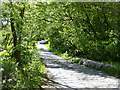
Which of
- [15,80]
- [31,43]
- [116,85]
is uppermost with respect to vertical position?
[31,43]

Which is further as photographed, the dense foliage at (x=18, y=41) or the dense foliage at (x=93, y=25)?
the dense foliage at (x=93, y=25)

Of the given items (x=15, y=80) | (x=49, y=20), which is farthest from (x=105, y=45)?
(x=15, y=80)

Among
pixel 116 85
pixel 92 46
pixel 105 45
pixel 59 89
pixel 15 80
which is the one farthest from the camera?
pixel 92 46

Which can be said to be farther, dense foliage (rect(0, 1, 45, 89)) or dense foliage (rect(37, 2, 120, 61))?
dense foliage (rect(37, 2, 120, 61))

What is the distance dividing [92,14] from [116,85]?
17.3 ft

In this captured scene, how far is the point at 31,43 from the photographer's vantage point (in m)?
4.94

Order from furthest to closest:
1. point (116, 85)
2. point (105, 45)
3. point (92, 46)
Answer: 1. point (92, 46)
2. point (105, 45)
3. point (116, 85)

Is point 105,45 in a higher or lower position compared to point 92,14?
lower

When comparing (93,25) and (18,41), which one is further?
(93,25)

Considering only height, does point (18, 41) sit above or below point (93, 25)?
below

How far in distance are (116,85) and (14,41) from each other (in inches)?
148

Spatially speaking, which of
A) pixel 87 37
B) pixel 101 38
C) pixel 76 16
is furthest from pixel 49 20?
pixel 101 38

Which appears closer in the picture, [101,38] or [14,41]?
[14,41]

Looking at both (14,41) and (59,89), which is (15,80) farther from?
(14,41)
